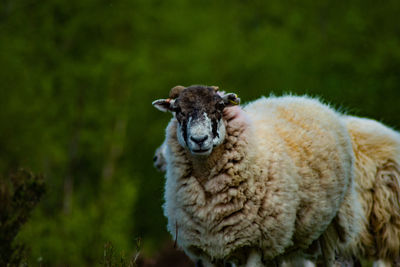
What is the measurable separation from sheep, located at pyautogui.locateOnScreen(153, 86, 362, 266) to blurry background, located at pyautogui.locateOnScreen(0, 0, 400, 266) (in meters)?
9.22

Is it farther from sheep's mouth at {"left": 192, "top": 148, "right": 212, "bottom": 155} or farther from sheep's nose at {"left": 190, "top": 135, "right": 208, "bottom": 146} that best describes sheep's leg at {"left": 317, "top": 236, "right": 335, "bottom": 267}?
sheep's nose at {"left": 190, "top": 135, "right": 208, "bottom": 146}

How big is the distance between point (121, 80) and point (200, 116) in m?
18.0

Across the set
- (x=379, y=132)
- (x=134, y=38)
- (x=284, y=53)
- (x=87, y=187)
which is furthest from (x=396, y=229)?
(x=284, y=53)

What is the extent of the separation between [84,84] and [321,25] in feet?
48.0

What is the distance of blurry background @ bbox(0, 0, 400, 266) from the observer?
18172 mm

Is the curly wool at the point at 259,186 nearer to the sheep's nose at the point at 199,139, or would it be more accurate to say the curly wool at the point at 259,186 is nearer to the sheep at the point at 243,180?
the sheep at the point at 243,180

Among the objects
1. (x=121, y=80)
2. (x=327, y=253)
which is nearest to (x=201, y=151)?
(x=327, y=253)

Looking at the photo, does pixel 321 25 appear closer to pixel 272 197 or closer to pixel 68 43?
pixel 68 43

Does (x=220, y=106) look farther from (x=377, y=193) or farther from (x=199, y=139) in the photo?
(x=377, y=193)

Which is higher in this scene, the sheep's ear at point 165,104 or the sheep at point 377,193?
the sheep's ear at point 165,104

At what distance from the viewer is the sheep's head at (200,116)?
505cm

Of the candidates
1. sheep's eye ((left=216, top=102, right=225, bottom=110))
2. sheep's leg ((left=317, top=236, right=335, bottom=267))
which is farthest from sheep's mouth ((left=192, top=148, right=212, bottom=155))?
sheep's leg ((left=317, top=236, right=335, bottom=267))

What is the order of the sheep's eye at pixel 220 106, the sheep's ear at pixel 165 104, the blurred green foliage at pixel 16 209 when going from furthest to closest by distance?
the sheep's ear at pixel 165 104, the sheep's eye at pixel 220 106, the blurred green foliage at pixel 16 209

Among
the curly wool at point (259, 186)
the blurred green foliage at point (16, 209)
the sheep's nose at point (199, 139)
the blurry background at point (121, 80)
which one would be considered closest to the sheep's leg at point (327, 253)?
the curly wool at point (259, 186)
